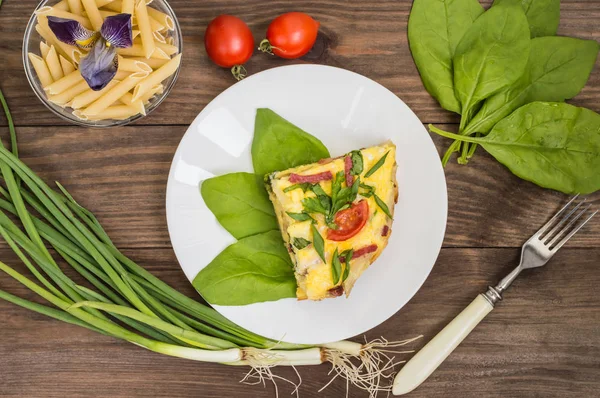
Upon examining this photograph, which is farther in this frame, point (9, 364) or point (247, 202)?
point (9, 364)

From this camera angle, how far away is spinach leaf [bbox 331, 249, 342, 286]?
1933 mm

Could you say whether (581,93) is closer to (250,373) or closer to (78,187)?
(250,373)

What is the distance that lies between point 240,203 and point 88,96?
61 centimetres

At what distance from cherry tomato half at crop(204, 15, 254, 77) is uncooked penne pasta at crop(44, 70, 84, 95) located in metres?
0.45

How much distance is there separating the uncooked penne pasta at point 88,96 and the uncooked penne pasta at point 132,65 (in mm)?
60

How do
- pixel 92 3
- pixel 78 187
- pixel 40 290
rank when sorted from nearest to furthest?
pixel 92 3 < pixel 40 290 < pixel 78 187

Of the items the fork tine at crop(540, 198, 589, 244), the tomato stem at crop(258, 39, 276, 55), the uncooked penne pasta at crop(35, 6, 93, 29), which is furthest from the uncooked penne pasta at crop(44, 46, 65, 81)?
the fork tine at crop(540, 198, 589, 244)

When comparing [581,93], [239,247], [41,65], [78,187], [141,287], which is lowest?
[141,287]

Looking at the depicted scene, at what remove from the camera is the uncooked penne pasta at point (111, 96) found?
6.35 ft

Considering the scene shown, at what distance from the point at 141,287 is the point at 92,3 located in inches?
37.8

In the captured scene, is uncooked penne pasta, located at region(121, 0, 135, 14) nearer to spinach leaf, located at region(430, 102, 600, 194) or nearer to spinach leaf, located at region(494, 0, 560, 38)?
spinach leaf, located at region(430, 102, 600, 194)

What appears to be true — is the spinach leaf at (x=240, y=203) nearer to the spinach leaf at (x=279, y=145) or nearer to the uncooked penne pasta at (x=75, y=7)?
the spinach leaf at (x=279, y=145)

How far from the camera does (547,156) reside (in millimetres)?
2146

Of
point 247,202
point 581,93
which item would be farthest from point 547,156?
point 247,202
